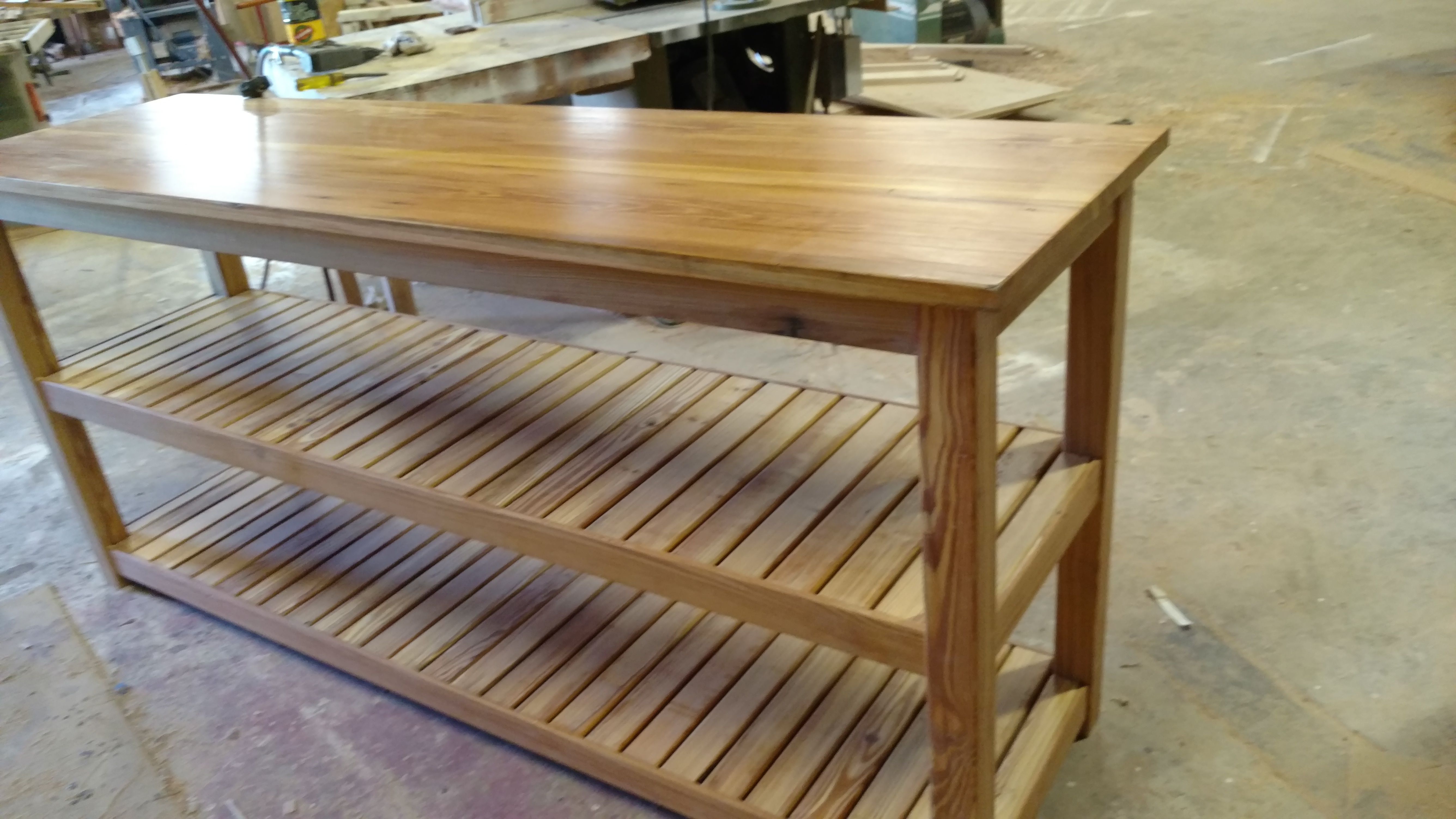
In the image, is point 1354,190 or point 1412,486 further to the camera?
point 1354,190

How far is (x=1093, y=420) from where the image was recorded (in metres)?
1.47

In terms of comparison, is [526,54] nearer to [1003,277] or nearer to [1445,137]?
[1003,277]

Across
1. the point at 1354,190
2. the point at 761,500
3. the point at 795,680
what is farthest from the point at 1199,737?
the point at 1354,190

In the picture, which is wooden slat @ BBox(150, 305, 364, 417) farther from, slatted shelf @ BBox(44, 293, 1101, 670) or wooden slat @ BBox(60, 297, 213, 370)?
wooden slat @ BBox(60, 297, 213, 370)

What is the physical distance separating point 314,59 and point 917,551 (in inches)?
89.6

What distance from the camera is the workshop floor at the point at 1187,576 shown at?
170cm

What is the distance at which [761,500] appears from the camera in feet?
4.98

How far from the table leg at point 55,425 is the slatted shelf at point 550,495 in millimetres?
54

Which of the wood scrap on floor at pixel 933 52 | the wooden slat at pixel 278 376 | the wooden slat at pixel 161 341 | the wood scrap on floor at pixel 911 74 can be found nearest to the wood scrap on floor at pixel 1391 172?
the wood scrap on floor at pixel 911 74

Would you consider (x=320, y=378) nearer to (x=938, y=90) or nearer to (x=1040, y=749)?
(x=1040, y=749)

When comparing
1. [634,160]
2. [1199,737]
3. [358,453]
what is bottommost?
[1199,737]

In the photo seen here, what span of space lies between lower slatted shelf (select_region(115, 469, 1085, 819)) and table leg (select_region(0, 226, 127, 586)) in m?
0.07

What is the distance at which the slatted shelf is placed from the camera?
1.37 metres

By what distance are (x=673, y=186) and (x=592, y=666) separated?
92 centimetres
